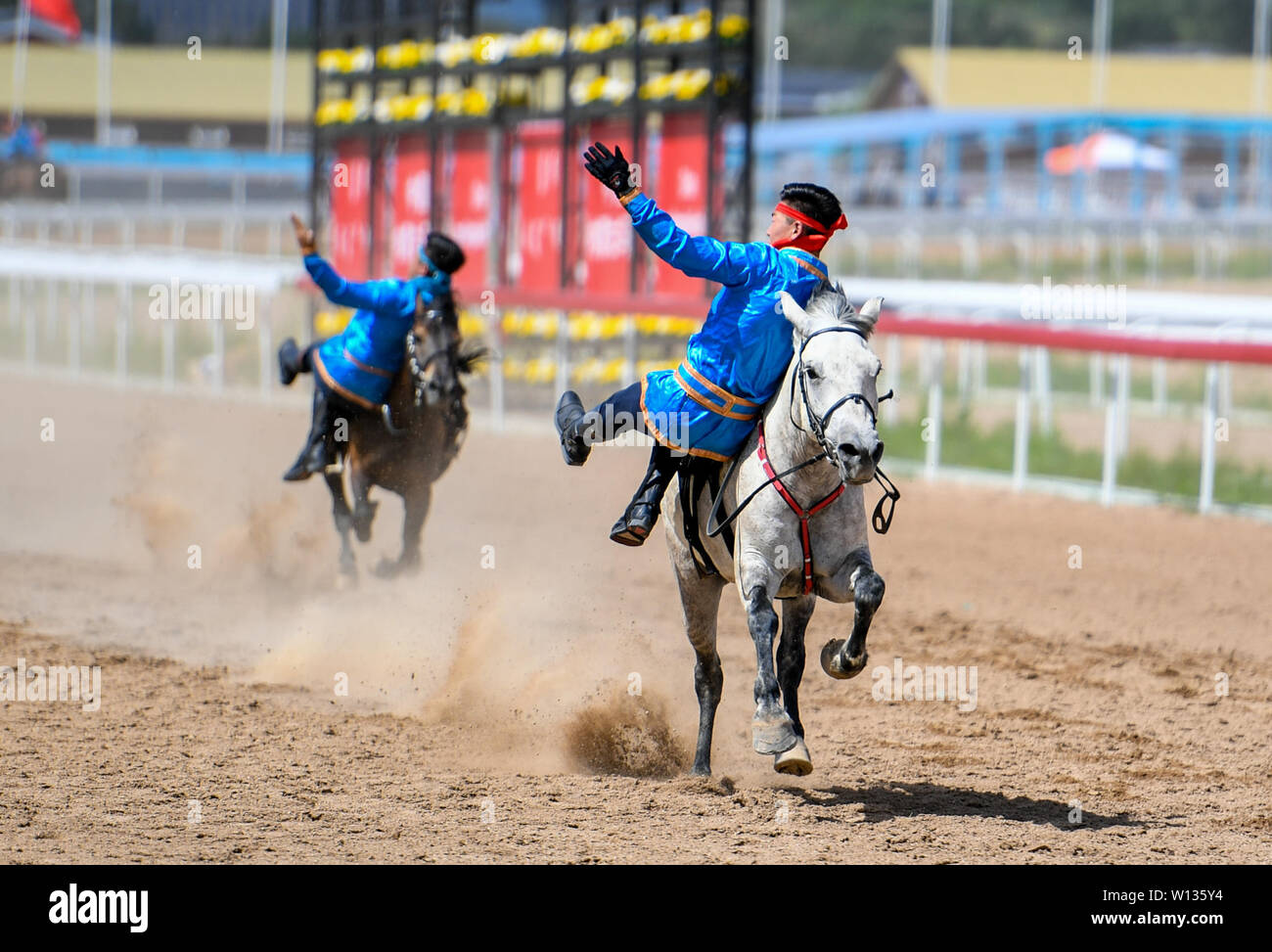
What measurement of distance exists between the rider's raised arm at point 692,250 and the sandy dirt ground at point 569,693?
196cm

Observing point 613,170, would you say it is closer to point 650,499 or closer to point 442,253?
point 650,499

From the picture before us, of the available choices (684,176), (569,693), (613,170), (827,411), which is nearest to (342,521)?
(569,693)

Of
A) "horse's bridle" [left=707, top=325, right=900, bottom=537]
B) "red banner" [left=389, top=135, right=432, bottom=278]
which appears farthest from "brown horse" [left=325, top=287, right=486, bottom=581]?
"red banner" [left=389, top=135, right=432, bottom=278]

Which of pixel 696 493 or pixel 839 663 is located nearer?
pixel 839 663

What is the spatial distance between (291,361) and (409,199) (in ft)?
34.8

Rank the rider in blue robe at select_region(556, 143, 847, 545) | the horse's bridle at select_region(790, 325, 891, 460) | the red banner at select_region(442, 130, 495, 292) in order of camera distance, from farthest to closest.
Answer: the red banner at select_region(442, 130, 495, 292)
the rider in blue robe at select_region(556, 143, 847, 545)
the horse's bridle at select_region(790, 325, 891, 460)

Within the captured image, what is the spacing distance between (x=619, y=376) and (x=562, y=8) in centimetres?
438

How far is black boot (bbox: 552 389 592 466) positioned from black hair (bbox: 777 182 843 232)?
4.24 ft

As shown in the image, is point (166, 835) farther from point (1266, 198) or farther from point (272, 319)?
point (1266, 198)

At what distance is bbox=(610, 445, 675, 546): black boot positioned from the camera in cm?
687

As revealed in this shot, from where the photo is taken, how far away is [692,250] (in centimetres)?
618

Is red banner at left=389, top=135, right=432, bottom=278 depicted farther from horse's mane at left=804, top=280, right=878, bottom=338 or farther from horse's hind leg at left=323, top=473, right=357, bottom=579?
horse's mane at left=804, top=280, right=878, bottom=338

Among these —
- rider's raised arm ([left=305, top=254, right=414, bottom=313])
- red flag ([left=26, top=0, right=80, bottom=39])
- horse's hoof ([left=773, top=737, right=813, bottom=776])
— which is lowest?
horse's hoof ([left=773, top=737, right=813, bottom=776])
